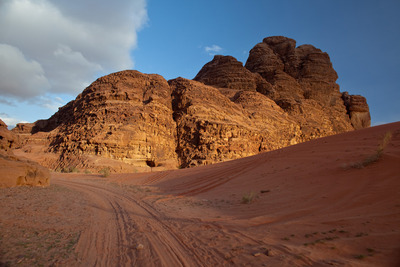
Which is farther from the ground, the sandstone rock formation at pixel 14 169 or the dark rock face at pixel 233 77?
the dark rock face at pixel 233 77

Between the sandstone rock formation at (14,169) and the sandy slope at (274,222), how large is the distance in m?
1.71

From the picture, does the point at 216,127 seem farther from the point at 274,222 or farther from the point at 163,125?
the point at 274,222

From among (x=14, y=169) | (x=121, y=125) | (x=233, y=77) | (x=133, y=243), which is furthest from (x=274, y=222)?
(x=233, y=77)

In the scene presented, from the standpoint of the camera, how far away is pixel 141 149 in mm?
21234

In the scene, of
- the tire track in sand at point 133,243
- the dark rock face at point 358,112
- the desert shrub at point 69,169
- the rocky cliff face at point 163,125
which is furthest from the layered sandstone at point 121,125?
the dark rock face at point 358,112

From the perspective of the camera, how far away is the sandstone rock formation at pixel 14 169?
634cm

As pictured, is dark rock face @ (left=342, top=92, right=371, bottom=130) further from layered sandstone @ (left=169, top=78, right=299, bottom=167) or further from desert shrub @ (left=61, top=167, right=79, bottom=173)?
desert shrub @ (left=61, top=167, right=79, bottom=173)

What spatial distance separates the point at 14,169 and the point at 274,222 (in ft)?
24.3

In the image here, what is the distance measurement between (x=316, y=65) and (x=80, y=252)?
200ft

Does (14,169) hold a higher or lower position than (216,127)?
lower

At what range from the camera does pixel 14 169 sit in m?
6.61

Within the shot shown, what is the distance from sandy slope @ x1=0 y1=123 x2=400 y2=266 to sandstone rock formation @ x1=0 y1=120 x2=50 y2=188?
5.61 ft

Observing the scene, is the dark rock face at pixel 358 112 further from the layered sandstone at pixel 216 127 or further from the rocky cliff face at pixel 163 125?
the layered sandstone at pixel 216 127

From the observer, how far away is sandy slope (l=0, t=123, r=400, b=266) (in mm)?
2768
